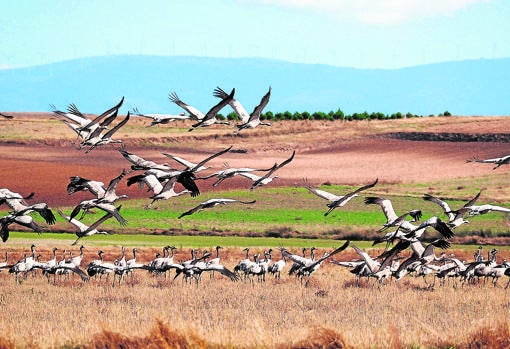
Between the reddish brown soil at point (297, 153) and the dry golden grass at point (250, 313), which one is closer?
the dry golden grass at point (250, 313)

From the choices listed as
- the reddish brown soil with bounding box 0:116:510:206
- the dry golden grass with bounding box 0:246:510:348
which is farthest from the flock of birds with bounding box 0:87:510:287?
the reddish brown soil with bounding box 0:116:510:206

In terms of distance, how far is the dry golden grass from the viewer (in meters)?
20.7

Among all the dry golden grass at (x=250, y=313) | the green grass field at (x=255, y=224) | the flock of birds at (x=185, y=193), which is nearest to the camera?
the dry golden grass at (x=250, y=313)

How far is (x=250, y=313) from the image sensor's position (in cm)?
2692

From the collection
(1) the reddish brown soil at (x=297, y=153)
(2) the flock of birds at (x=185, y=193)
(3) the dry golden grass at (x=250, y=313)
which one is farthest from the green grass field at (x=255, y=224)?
(2) the flock of birds at (x=185, y=193)

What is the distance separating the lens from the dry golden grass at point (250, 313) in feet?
67.9

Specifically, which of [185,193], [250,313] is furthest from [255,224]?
[185,193]

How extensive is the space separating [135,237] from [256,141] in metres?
70.6

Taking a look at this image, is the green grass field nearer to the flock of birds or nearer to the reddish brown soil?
the reddish brown soil

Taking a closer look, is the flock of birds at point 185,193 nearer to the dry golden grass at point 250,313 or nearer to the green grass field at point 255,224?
the dry golden grass at point 250,313

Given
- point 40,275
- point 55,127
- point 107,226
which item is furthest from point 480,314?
point 55,127

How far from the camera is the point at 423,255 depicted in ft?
84.7

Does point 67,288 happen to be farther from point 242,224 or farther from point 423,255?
point 242,224

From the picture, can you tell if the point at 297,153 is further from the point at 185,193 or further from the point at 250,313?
the point at 185,193
